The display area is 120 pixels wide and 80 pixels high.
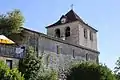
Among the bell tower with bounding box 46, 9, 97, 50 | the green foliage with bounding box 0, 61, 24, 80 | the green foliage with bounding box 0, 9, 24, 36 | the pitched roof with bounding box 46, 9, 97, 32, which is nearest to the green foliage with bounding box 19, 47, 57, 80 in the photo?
the green foliage with bounding box 0, 9, 24, 36

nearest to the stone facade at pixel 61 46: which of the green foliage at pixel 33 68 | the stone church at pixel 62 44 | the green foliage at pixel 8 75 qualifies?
the stone church at pixel 62 44

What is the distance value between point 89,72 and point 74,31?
8.95 metres

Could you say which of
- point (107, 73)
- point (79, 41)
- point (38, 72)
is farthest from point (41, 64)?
point (79, 41)

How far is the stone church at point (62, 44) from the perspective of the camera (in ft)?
100

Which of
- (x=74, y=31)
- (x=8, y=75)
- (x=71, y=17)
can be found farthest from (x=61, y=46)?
(x=8, y=75)

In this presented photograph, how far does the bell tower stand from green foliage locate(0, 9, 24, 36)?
11.4 meters

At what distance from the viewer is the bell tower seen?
42.8m

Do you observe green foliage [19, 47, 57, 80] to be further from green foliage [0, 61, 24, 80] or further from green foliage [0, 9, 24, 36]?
green foliage [0, 61, 24, 80]

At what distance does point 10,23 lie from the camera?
32469 millimetres

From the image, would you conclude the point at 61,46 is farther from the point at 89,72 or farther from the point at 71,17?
the point at 71,17

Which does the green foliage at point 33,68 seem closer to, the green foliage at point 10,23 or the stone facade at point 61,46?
the stone facade at point 61,46

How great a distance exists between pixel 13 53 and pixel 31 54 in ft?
6.35

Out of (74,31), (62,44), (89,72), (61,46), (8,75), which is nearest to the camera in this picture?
(8,75)

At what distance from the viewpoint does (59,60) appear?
A: 35.8m
